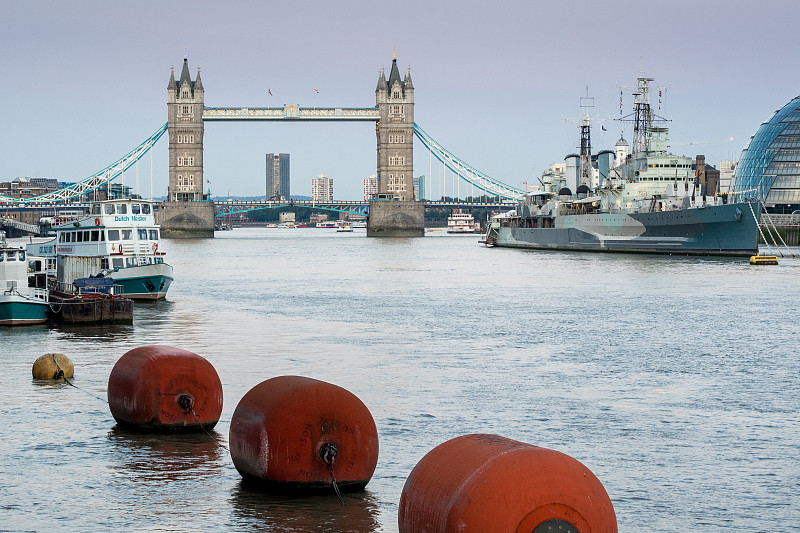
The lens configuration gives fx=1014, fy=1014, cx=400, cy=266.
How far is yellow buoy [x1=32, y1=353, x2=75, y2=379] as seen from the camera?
18.2 m

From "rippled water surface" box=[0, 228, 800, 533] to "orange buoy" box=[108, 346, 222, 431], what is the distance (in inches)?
10.6

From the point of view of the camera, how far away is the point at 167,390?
44.0 ft

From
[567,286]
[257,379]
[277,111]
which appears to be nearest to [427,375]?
[257,379]

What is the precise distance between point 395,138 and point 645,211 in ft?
278

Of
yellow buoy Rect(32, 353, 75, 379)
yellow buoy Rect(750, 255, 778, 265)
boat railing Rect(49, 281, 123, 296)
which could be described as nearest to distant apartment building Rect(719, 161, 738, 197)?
yellow buoy Rect(750, 255, 778, 265)

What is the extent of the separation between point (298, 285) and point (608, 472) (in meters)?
36.3

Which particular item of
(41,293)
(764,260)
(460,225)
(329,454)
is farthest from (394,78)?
(329,454)

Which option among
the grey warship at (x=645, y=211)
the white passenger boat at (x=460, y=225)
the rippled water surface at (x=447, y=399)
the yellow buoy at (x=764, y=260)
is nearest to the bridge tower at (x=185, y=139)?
the white passenger boat at (x=460, y=225)

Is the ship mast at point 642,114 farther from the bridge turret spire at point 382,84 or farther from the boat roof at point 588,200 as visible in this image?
the bridge turret spire at point 382,84

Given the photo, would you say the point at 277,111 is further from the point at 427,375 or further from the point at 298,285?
the point at 427,375

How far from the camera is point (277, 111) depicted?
152 meters

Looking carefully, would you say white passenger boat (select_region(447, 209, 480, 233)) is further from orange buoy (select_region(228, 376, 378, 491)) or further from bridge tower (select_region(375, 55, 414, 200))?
orange buoy (select_region(228, 376, 378, 491))

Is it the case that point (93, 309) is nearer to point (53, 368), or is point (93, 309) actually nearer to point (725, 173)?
point (53, 368)

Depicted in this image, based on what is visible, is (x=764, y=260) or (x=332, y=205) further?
(x=332, y=205)
